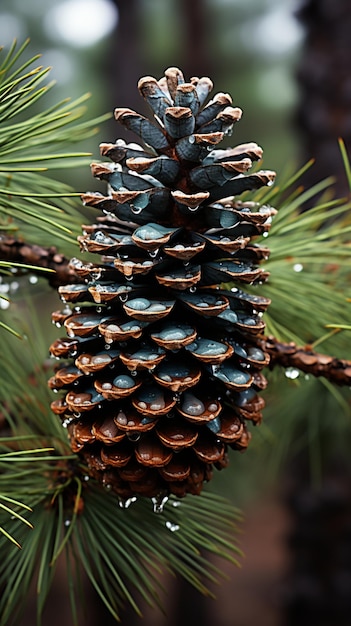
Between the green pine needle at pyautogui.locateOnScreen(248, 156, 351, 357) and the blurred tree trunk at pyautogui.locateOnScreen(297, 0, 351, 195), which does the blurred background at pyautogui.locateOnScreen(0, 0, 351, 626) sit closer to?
the blurred tree trunk at pyautogui.locateOnScreen(297, 0, 351, 195)

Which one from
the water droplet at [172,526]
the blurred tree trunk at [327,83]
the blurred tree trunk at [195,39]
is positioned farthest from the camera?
the blurred tree trunk at [195,39]

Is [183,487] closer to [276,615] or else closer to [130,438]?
[130,438]

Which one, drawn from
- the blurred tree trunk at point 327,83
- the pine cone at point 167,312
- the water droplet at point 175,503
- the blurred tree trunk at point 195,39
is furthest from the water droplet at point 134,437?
the blurred tree trunk at point 195,39

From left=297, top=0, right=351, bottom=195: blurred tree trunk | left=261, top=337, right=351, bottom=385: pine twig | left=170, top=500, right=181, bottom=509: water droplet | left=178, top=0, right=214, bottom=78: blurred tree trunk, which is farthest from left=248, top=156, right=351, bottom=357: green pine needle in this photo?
left=178, top=0, right=214, bottom=78: blurred tree trunk

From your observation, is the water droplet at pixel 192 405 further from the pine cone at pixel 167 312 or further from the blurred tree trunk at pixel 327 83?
the blurred tree trunk at pixel 327 83

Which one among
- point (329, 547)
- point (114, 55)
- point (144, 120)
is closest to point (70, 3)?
point (114, 55)

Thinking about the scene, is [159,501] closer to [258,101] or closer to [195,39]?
[195,39]

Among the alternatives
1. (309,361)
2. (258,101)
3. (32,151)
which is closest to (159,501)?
(309,361)
